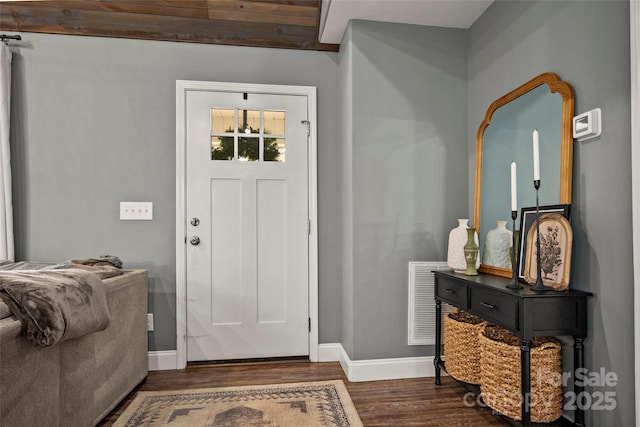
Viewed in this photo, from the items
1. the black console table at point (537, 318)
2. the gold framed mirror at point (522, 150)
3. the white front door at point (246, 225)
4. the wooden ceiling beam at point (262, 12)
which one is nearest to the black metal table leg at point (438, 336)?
the gold framed mirror at point (522, 150)

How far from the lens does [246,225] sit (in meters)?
2.96

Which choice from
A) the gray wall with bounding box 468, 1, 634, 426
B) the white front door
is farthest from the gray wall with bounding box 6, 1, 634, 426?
the gray wall with bounding box 468, 1, 634, 426

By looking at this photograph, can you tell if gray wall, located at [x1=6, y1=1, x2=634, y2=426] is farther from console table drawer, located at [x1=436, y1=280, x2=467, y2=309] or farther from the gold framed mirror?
console table drawer, located at [x1=436, y1=280, x2=467, y2=309]

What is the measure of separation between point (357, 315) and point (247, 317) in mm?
859

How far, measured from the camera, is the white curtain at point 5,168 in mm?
2607

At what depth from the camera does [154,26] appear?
9.36ft

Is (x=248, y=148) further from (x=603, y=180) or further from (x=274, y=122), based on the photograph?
(x=603, y=180)

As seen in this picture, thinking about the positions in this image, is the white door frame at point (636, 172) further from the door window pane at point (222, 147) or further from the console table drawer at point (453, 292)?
the door window pane at point (222, 147)

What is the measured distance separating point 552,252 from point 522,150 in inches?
25.2

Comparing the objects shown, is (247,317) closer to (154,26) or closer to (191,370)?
(191,370)

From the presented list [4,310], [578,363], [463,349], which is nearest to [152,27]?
[4,310]

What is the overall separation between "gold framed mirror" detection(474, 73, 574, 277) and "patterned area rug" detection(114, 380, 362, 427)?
123 cm

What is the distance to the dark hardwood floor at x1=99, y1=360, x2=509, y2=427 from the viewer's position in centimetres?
208

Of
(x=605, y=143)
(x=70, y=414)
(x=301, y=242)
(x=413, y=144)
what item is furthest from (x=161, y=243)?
(x=605, y=143)
